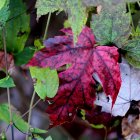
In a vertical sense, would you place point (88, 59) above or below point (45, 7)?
below

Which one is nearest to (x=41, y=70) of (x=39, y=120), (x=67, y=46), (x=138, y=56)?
(x=67, y=46)

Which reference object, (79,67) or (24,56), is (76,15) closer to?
(79,67)

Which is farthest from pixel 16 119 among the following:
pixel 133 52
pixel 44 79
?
pixel 133 52

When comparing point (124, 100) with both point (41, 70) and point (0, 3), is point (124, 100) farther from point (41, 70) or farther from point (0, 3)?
point (0, 3)

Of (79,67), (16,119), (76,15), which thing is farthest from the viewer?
(16,119)

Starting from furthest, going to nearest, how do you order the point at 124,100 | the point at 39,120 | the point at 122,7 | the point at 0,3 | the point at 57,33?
1. the point at 39,120
2. the point at 57,33
3. the point at 124,100
4. the point at 122,7
5. the point at 0,3

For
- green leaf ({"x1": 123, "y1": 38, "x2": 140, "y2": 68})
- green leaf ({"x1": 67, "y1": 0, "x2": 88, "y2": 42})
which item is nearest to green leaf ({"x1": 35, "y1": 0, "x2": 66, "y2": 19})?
green leaf ({"x1": 67, "y1": 0, "x2": 88, "y2": 42})

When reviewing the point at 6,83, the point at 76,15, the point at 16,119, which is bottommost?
the point at 16,119

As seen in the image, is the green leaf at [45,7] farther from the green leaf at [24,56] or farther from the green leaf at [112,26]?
the green leaf at [24,56]
